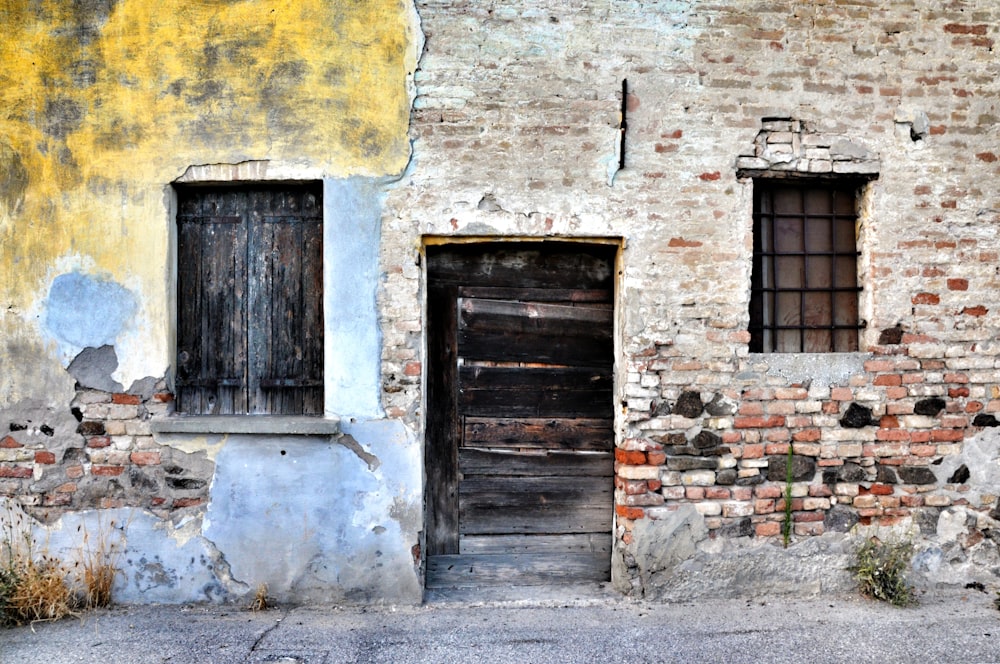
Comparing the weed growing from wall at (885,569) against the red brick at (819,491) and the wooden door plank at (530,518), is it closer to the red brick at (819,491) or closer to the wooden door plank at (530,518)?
the red brick at (819,491)

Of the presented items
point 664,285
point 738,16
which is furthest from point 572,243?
point 738,16

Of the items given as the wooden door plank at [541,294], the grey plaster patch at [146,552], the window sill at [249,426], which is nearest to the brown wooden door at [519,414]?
the wooden door plank at [541,294]

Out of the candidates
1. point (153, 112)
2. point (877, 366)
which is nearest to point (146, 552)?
point (153, 112)

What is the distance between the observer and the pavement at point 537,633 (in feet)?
11.3

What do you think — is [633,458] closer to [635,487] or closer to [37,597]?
[635,487]

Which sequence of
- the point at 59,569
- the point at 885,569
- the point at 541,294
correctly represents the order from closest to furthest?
the point at 59,569 → the point at 885,569 → the point at 541,294

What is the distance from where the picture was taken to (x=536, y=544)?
4406 millimetres

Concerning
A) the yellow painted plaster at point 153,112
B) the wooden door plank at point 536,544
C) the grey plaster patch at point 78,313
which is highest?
the yellow painted plaster at point 153,112

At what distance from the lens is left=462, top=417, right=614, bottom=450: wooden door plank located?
4363 millimetres

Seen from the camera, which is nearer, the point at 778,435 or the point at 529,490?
the point at 778,435

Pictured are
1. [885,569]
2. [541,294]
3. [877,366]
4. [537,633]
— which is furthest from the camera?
[541,294]

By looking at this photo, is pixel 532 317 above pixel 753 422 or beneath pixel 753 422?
above

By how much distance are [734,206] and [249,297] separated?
2.95 m

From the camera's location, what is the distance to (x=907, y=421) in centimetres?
422
